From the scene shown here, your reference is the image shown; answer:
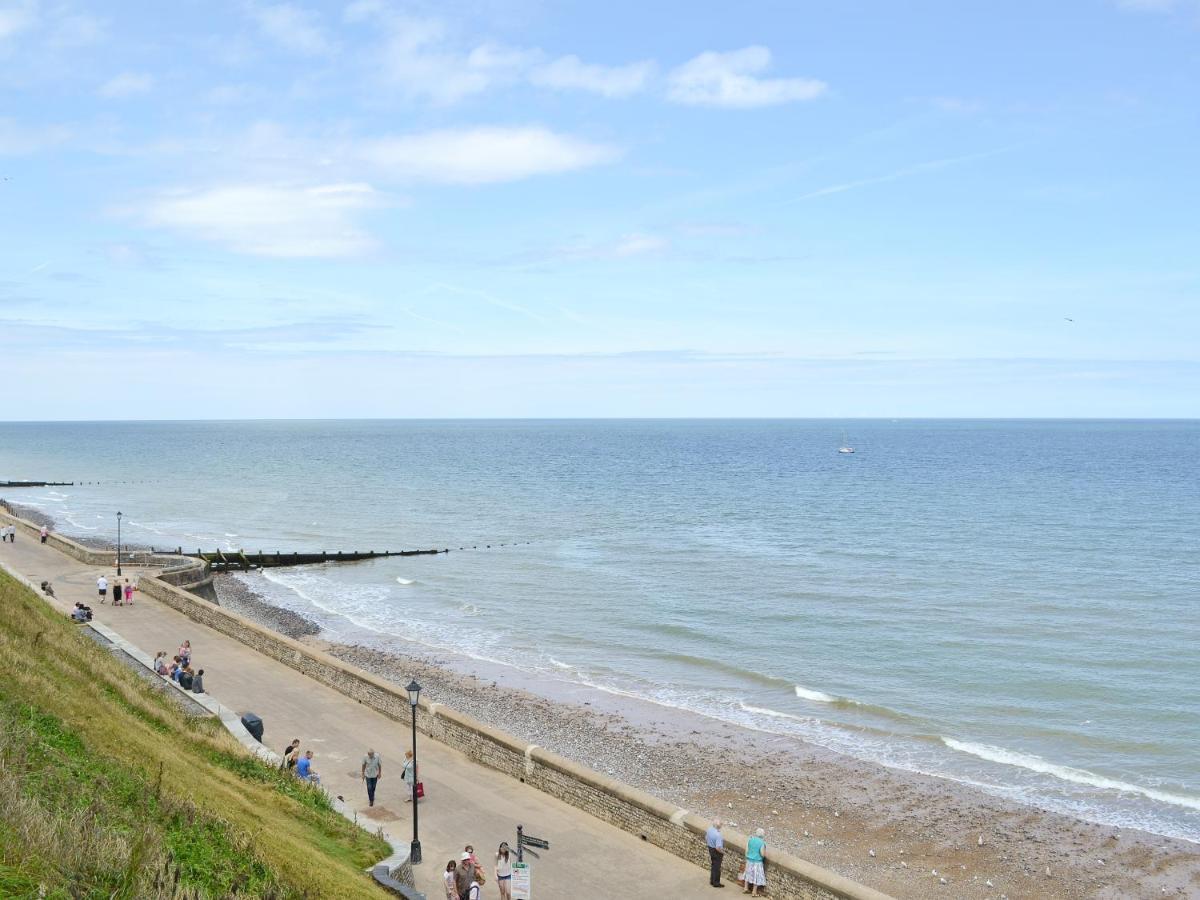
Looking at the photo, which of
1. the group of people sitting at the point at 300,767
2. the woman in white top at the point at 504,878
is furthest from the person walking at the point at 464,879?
the group of people sitting at the point at 300,767

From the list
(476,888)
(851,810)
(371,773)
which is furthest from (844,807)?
(476,888)

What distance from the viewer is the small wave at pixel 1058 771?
22.5m

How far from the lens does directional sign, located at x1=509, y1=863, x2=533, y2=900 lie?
43.3 ft

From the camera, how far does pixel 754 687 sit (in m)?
31.0

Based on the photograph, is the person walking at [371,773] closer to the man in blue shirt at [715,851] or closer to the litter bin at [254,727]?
the litter bin at [254,727]

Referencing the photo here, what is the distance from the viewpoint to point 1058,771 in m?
24.0

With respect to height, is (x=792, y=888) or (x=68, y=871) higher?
(x=68, y=871)

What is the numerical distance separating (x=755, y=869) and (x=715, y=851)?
2.16 ft

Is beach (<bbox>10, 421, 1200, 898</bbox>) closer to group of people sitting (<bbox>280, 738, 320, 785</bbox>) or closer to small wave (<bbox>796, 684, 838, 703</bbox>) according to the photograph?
small wave (<bbox>796, 684, 838, 703</bbox>)

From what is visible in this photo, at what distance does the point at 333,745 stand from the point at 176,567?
24240 mm

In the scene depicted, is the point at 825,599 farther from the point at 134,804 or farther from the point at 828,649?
the point at 134,804

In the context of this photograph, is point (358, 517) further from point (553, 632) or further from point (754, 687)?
point (754, 687)

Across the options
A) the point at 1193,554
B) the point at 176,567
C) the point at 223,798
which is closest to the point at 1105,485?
the point at 1193,554

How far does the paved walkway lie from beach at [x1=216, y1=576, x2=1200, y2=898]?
4402mm
